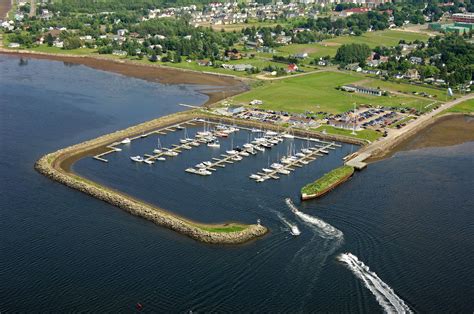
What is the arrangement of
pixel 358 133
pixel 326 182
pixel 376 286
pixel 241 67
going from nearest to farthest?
pixel 376 286, pixel 326 182, pixel 358 133, pixel 241 67

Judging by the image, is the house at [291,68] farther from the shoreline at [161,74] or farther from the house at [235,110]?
the house at [235,110]

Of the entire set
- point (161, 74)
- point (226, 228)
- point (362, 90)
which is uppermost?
point (161, 74)

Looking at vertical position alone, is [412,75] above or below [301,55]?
below

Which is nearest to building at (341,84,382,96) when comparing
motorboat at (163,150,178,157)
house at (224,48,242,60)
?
house at (224,48,242,60)

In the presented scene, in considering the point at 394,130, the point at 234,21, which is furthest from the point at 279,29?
the point at 394,130

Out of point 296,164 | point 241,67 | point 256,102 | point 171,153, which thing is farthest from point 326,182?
point 241,67

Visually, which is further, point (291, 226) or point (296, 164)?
point (296, 164)

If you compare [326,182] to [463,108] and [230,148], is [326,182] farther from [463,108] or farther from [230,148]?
[463,108]
